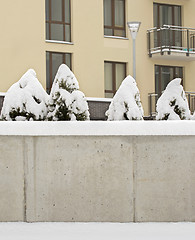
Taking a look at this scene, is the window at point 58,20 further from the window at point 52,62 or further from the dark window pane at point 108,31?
the dark window pane at point 108,31

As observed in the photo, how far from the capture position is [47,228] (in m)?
8.20

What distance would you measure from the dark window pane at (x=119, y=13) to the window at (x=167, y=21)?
1789mm

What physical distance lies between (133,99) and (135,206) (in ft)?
5.44

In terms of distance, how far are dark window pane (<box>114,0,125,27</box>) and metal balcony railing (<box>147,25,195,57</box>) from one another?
144cm

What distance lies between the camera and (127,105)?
921 cm

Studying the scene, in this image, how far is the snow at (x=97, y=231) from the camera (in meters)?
7.56

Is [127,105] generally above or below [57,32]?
below

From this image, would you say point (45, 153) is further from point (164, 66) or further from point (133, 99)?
point (164, 66)

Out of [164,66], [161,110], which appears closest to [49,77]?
[164,66]

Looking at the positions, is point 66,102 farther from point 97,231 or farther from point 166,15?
point 166,15

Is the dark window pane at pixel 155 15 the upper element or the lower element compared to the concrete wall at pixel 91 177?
upper

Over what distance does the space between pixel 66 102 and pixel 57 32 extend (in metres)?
16.4

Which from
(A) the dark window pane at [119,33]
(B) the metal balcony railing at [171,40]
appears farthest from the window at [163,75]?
(A) the dark window pane at [119,33]

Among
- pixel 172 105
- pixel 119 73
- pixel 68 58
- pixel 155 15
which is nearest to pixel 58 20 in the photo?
pixel 68 58
